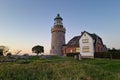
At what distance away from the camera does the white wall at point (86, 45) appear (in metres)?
47.1

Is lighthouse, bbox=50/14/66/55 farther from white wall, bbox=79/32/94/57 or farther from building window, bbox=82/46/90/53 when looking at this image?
building window, bbox=82/46/90/53

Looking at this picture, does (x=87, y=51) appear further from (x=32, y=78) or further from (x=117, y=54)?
(x=32, y=78)

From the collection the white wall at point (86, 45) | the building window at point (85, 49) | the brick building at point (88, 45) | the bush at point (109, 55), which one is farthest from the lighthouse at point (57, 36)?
the bush at point (109, 55)

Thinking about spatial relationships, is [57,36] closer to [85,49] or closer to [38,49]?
[85,49]

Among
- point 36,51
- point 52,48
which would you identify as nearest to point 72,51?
point 52,48

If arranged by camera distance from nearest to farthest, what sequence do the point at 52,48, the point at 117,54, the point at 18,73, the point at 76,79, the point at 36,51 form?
the point at 76,79
the point at 18,73
the point at 117,54
the point at 52,48
the point at 36,51

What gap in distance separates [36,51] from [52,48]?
14.3 meters

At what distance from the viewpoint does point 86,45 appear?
48.1 meters

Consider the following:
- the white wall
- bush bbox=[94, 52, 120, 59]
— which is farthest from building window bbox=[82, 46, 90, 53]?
bush bbox=[94, 52, 120, 59]

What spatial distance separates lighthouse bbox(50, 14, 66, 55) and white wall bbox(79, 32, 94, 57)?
9.31 meters

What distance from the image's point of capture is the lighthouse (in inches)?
2189

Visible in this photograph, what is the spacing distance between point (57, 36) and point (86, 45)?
1186 cm

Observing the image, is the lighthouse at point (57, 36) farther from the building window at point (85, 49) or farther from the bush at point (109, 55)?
the bush at point (109, 55)

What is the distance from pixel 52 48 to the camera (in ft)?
187
